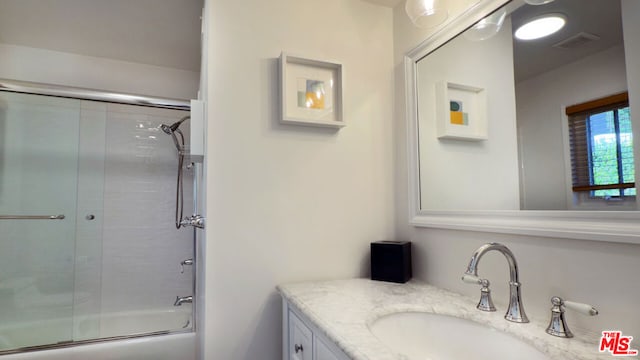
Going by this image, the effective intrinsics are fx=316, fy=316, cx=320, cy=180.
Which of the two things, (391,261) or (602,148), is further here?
(391,261)

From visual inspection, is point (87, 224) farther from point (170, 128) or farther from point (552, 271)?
point (552, 271)

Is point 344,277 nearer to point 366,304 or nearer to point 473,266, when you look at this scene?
point 366,304

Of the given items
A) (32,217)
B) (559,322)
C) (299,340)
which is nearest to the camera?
(559,322)

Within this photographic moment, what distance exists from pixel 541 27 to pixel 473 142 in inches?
16.5

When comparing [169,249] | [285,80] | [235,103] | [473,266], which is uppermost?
[285,80]

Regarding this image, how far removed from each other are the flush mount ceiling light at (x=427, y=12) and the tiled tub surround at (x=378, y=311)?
1.12 m

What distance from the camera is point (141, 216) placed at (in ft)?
8.55

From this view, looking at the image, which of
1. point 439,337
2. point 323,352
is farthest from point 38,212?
point 439,337

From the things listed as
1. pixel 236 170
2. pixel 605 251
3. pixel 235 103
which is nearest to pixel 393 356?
pixel 605 251

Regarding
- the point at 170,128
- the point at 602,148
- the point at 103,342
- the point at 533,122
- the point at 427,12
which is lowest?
the point at 103,342

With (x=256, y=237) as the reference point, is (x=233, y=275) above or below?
below

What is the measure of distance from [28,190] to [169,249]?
107 centimetres

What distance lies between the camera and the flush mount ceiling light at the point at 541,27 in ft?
3.03

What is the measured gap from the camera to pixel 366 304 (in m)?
1.08
